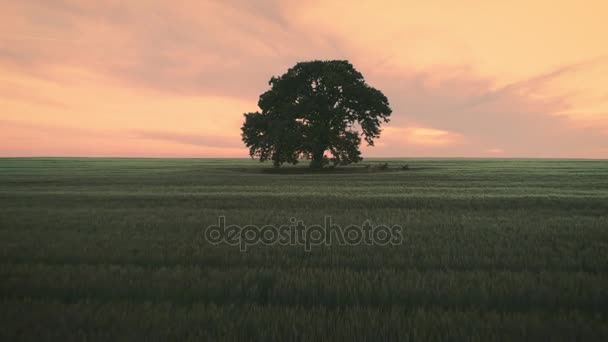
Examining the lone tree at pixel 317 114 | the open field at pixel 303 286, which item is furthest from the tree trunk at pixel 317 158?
the open field at pixel 303 286

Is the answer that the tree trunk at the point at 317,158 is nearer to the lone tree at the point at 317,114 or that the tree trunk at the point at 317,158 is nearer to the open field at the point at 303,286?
the lone tree at the point at 317,114

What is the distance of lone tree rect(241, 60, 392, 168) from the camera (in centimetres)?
4434

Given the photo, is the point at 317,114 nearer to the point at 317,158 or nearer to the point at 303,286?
the point at 317,158

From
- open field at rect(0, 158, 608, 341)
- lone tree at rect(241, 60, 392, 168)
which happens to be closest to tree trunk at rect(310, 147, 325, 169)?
lone tree at rect(241, 60, 392, 168)

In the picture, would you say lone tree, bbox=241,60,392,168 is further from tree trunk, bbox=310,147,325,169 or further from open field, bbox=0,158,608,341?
open field, bbox=0,158,608,341

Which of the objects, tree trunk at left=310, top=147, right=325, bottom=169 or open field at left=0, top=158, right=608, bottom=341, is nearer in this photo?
open field at left=0, top=158, right=608, bottom=341

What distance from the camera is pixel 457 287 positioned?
4.77 metres

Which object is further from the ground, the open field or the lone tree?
the lone tree

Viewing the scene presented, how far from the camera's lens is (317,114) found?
150 ft

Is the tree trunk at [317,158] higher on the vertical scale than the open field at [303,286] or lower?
higher

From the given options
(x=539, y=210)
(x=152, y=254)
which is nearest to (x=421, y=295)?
(x=152, y=254)

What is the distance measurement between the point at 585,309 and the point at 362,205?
1213cm

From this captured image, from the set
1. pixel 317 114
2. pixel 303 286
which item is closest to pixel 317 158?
pixel 317 114

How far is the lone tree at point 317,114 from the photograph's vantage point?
44.3 meters
